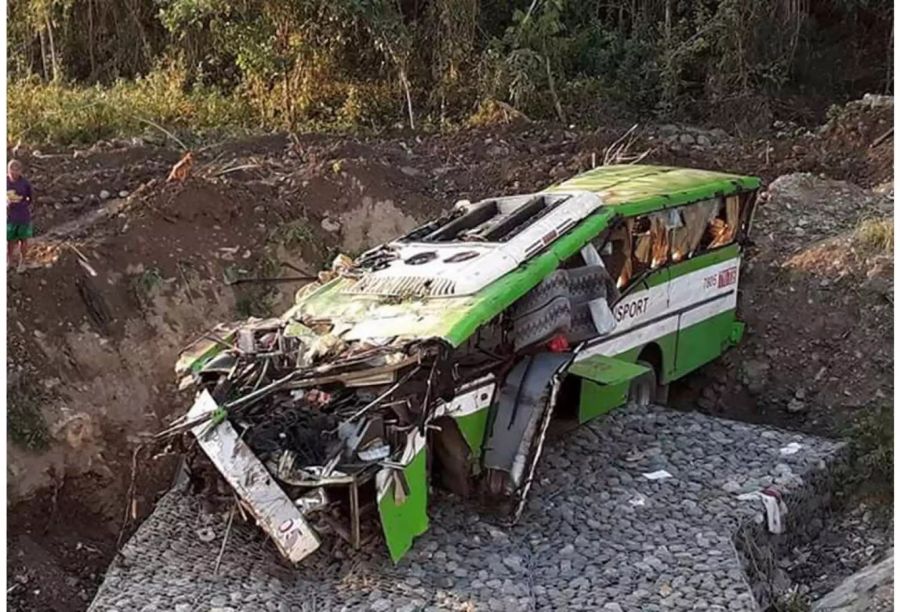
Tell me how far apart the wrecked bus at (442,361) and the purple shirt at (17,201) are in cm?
324

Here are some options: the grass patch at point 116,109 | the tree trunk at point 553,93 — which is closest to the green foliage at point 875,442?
the tree trunk at point 553,93

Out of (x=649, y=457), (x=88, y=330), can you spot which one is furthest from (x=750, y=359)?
(x=88, y=330)

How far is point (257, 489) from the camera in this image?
6266mm

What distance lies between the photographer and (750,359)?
34.5 ft

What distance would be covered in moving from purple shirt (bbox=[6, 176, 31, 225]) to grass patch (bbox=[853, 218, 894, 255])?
8.12 meters

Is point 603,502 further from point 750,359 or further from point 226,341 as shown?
point 750,359

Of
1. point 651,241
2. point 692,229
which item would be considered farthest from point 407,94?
point 651,241

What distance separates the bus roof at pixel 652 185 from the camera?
8.84 meters

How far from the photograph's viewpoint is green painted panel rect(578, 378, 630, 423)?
8.07 m

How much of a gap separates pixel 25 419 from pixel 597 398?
15.0 ft

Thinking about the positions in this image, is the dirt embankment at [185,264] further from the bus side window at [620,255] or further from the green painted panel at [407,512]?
the bus side window at [620,255]

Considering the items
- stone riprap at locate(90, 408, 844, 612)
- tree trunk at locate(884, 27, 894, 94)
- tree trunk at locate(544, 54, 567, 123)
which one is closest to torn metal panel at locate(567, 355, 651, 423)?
stone riprap at locate(90, 408, 844, 612)

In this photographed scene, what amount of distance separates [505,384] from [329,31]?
457 inches

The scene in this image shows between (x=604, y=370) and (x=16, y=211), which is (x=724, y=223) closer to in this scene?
(x=604, y=370)
